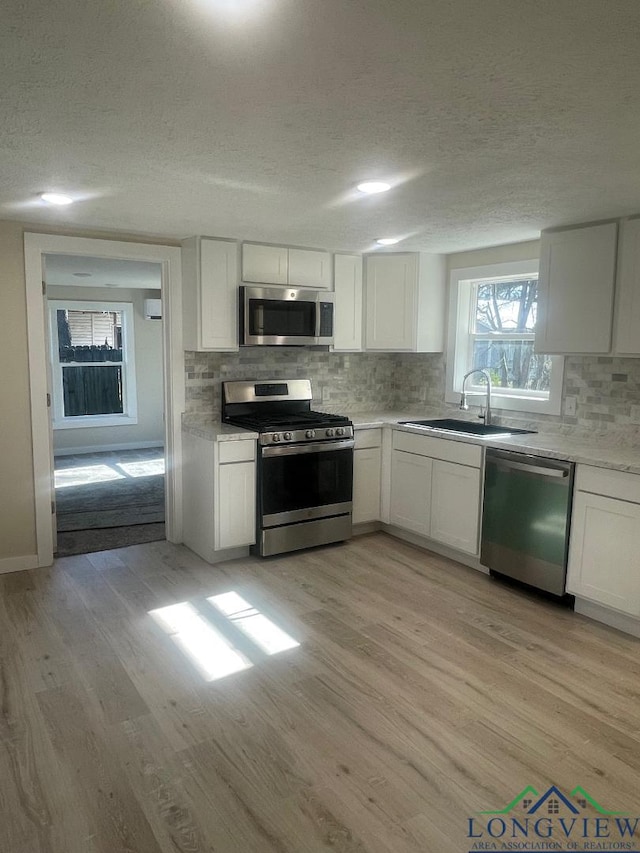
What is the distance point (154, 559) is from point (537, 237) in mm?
3346

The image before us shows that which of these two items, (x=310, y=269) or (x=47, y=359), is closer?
(x=47, y=359)

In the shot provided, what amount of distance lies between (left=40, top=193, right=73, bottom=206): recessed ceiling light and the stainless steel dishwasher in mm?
2738

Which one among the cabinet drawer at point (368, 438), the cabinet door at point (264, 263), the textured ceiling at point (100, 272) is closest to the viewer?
the cabinet door at point (264, 263)

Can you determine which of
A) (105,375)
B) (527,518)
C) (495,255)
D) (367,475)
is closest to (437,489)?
(367,475)

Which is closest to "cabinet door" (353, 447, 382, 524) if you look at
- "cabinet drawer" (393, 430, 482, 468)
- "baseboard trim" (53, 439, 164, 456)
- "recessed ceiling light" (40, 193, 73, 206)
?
"cabinet drawer" (393, 430, 482, 468)

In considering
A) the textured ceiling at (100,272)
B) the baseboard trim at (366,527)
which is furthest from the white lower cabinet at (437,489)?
the textured ceiling at (100,272)

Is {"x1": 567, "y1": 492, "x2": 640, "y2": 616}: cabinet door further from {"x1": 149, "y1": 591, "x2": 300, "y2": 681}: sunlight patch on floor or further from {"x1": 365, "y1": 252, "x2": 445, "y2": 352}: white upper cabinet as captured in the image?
{"x1": 365, "y1": 252, "x2": 445, "y2": 352}: white upper cabinet

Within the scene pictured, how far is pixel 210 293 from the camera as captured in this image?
4.13 m

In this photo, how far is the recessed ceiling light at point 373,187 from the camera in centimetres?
269

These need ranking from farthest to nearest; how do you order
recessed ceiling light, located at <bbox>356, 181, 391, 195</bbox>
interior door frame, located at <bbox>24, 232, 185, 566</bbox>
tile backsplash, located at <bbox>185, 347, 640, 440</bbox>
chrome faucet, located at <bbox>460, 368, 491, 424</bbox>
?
chrome faucet, located at <bbox>460, 368, 491, 424</bbox>
interior door frame, located at <bbox>24, 232, 185, 566</bbox>
tile backsplash, located at <bbox>185, 347, 640, 440</bbox>
recessed ceiling light, located at <bbox>356, 181, 391, 195</bbox>

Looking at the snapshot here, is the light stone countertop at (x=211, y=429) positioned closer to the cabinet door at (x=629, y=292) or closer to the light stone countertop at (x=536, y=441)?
the light stone countertop at (x=536, y=441)

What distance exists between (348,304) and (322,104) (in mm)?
2941

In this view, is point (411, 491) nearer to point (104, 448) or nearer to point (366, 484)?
point (366, 484)

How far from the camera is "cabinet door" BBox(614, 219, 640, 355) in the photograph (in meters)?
3.27
